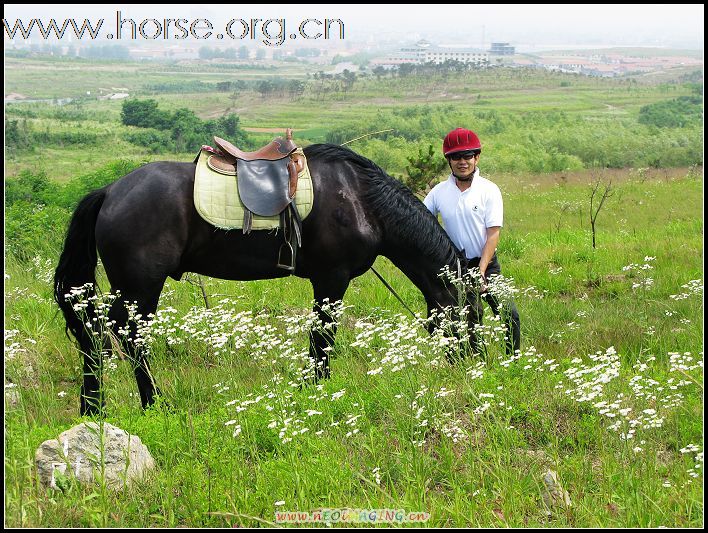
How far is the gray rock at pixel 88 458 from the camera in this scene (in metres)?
4.11

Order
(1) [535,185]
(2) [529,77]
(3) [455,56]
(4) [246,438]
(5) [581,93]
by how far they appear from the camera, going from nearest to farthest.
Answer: (4) [246,438]
(1) [535,185]
(5) [581,93]
(2) [529,77]
(3) [455,56]

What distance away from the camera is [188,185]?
6.28 meters

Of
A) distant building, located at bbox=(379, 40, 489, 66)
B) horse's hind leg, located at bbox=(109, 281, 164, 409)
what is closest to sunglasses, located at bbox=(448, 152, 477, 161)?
horse's hind leg, located at bbox=(109, 281, 164, 409)

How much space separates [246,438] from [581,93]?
104m

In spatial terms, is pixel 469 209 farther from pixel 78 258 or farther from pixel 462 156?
pixel 78 258

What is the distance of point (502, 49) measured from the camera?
485ft

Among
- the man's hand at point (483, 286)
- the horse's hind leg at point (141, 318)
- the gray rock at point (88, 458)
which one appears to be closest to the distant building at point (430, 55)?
the man's hand at point (483, 286)

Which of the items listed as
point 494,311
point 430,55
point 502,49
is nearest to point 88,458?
point 494,311

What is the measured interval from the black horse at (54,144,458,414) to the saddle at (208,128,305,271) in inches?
6.6

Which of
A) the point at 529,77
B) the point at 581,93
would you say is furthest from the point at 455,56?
the point at 581,93

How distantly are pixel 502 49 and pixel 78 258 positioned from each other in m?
151

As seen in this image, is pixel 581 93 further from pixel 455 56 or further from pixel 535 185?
pixel 535 185

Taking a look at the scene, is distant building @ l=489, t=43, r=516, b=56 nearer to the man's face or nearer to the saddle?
the man's face

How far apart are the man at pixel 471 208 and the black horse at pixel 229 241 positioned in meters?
0.19
